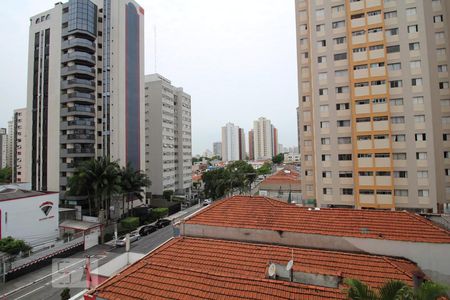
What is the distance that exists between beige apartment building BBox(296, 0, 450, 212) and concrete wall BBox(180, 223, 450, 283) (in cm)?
1841

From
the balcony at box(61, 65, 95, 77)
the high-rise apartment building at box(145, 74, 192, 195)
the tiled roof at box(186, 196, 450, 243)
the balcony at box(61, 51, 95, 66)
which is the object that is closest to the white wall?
the balcony at box(61, 65, 95, 77)

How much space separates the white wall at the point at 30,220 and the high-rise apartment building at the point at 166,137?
28966mm

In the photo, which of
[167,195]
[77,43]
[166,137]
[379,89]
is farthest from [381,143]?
[77,43]

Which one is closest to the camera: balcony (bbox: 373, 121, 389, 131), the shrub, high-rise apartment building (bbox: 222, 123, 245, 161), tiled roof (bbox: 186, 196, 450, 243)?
tiled roof (bbox: 186, 196, 450, 243)

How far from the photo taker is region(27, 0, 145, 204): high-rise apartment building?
4466 cm

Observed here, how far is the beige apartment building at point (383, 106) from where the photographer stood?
103 feet

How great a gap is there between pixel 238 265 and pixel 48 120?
155 ft

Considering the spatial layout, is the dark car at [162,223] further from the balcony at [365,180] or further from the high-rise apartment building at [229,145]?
the high-rise apartment building at [229,145]

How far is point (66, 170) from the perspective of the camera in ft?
145

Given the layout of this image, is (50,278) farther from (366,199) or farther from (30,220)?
(366,199)

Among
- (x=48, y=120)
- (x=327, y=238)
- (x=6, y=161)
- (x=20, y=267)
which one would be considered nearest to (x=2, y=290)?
(x=20, y=267)

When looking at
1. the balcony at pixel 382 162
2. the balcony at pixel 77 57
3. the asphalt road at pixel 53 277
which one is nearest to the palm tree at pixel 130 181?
the asphalt road at pixel 53 277

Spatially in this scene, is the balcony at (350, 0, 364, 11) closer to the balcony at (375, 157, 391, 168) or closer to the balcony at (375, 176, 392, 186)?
the balcony at (375, 157, 391, 168)

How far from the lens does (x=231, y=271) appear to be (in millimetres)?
13992
